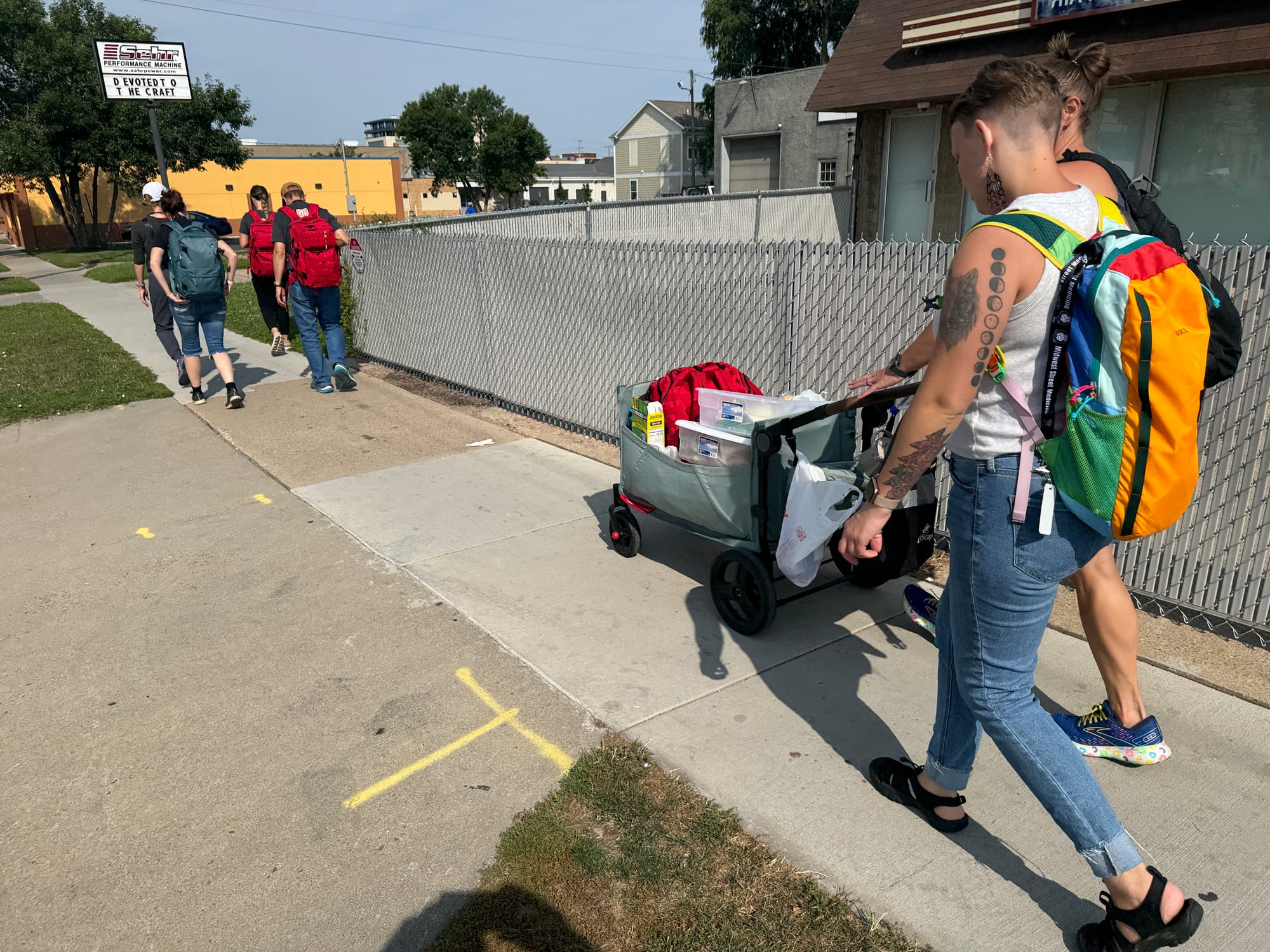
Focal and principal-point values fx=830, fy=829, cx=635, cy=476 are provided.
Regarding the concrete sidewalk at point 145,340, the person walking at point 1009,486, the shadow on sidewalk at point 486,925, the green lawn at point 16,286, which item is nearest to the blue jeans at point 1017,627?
the person walking at point 1009,486

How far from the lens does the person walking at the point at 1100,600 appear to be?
2535mm

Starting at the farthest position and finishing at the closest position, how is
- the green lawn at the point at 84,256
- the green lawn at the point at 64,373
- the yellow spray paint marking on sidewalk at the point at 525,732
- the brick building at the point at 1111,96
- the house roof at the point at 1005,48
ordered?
the green lawn at the point at 84,256, the brick building at the point at 1111,96, the house roof at the point at 1005,48, the green lawn at the point at 64,373, the yellow spray paint marking on sidewalk at the point at 525,732

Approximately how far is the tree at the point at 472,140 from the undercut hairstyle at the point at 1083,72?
75.0 meters

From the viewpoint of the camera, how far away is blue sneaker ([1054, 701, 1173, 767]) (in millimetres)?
2775

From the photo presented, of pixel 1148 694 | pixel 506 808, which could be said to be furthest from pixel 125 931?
pixel 1148 694

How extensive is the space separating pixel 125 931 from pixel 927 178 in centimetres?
1446

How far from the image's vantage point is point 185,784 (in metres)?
2.87

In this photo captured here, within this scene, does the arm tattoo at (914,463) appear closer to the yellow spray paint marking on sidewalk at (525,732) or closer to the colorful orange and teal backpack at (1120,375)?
the colorful orange and teal backpack at (1120,375)

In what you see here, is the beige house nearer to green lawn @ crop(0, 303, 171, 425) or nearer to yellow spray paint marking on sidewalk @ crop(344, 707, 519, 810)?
green lawn @ crop(0, 303, 171, 425)

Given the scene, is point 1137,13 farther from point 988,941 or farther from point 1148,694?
point 988,941

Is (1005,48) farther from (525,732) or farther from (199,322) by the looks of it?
(525,732)

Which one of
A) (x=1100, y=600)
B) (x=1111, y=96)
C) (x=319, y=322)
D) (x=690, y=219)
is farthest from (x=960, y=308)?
(x=690, y=219)

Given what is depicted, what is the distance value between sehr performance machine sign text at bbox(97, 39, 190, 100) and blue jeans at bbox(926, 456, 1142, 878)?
17783 millimetres

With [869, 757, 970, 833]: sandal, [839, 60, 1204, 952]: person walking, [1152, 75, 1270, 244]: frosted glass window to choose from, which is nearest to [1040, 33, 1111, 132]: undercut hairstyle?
[839, 60, 1204, 952]: person walking
